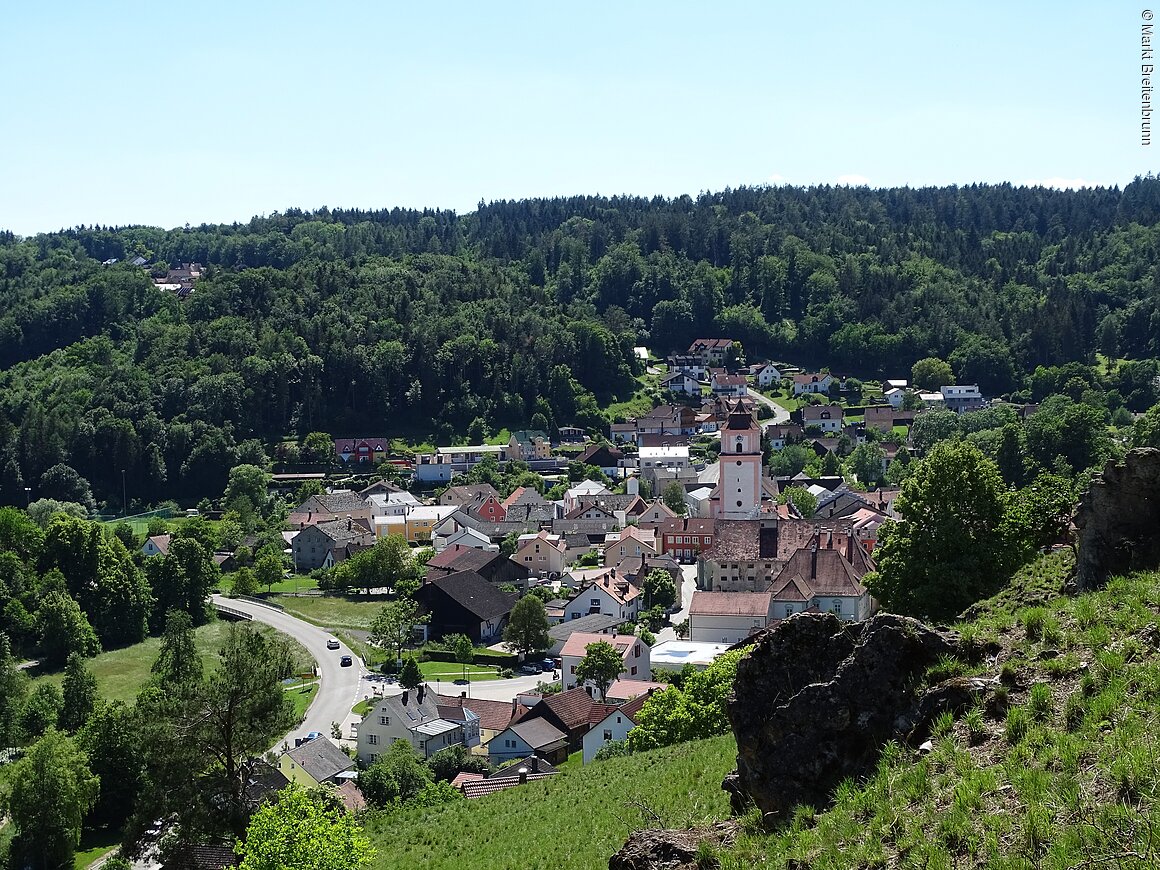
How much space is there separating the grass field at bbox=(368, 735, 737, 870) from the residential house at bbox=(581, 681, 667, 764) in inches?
334

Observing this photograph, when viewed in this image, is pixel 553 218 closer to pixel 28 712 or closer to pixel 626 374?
pixel 626 374

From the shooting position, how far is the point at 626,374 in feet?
387

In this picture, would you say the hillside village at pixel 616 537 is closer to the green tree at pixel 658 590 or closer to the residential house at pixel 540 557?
the residential house at pixel 540 557

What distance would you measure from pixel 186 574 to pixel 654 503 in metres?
30.0

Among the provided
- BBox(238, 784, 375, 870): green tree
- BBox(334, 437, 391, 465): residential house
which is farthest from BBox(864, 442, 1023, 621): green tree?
BBox(334, 437, 391, 465): residential house

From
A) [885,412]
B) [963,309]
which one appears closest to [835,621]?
[885,412]

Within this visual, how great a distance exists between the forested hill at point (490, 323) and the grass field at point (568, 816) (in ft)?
245

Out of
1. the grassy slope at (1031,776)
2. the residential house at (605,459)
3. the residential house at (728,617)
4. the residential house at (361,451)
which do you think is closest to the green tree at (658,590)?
the residential house at (728,617)

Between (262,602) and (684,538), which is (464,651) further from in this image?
(684,538)

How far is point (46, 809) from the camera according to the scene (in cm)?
3153

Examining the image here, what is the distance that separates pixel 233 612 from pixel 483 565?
13.4 m

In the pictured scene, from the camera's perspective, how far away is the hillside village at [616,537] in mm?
Answer: 37406

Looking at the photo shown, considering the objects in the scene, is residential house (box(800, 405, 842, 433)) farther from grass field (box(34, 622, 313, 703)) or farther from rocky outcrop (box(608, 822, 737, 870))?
rocky outcrop (box(608, 822, 737, 870))

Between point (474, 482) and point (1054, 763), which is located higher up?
point (1054, 763)
